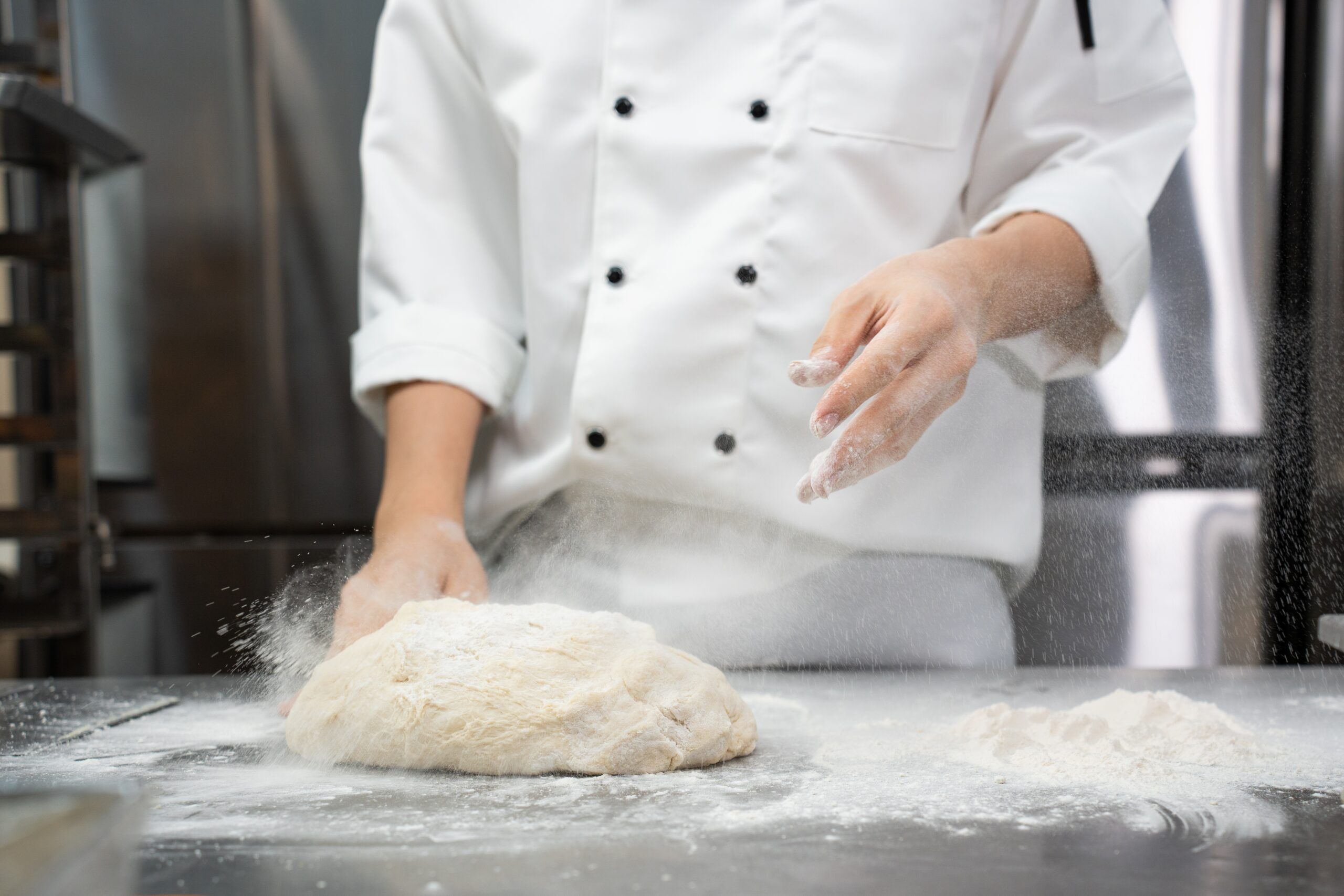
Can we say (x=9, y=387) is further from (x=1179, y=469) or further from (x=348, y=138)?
(x=1179, y=469)

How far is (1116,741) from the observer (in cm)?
92

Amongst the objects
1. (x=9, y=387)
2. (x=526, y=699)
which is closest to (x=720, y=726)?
(x=526, y=699)

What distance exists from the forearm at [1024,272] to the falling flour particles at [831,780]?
434mm

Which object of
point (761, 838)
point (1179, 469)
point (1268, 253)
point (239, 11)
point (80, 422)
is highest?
point (239, 11)

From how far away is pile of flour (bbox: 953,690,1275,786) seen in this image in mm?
871

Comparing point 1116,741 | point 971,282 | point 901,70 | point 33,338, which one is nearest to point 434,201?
point 901,70

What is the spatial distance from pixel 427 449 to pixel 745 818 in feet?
2.49

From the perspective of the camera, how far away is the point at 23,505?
6.94ft

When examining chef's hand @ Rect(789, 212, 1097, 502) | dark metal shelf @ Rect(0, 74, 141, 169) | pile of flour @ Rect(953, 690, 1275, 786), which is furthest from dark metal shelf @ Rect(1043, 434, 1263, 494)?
dark metal shelf @ Rect(0, 74, 141, 169)

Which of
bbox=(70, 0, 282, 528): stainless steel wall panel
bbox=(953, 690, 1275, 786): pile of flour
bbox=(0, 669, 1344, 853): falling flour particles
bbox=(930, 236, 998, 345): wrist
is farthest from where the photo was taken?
bbox=(70, 0, 282, 528): stainless steel wall panel

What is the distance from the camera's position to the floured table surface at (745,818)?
626 millimetres

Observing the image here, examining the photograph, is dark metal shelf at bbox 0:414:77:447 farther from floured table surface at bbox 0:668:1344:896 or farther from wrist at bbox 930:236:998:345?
wrist at bbox 930:236:998:345

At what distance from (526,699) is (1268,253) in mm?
1792

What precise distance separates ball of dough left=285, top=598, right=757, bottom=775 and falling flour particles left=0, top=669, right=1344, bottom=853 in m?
0.02
